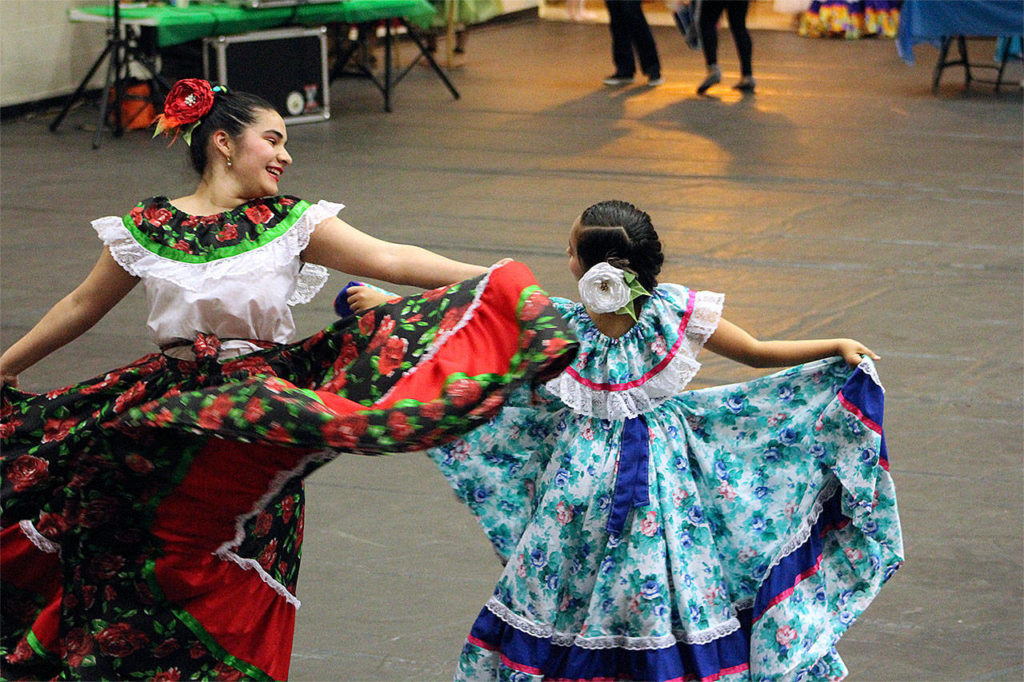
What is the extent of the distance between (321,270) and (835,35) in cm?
1209

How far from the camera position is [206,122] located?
221 centimetres

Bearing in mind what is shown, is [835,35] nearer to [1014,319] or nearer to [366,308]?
[1014,319]

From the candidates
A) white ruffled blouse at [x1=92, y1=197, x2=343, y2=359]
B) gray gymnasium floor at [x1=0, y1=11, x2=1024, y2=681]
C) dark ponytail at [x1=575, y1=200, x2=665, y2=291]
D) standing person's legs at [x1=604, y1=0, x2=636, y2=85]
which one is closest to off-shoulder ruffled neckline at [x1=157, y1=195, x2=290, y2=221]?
white ruffled blouse at [x1=92, y1=197, x2=343, y2=359]

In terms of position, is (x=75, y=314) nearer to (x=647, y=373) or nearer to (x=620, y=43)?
(x=647, y=373)

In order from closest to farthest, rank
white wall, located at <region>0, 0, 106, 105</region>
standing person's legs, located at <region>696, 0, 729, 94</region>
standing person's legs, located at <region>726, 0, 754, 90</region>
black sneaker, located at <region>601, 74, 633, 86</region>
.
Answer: white wall, located at <region>0, 0, 106, 105</region>, standing person's legs, located at <region>726, 0, 754, 90</region>, standing person's legs, located at <region>696, 0, 729, 94</region>, black sneaker, located at <region>601, 74, 633, 86</region>

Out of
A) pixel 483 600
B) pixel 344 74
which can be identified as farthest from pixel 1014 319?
pixel 344 74

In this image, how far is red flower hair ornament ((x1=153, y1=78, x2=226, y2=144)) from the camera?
221cm

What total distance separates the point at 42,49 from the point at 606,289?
7808mm

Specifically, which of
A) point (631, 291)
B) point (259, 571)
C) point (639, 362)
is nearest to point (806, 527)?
point (639, 362)

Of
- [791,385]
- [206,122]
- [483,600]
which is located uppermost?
[206,122]

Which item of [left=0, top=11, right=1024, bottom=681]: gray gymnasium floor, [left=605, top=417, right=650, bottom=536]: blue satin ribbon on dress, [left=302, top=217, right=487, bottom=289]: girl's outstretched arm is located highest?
[left=302, top=217, right=487, bottom=289]: girl's outstretched arm

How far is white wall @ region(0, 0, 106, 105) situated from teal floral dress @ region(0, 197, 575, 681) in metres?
7.19

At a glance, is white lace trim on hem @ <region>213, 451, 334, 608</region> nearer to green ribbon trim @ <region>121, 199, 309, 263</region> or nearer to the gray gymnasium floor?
green ribbon trim @ <region>121, 199, 309, 263</region>

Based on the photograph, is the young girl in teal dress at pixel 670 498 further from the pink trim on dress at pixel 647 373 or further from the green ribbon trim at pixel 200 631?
the green ribbon trim at pixel 200 631
